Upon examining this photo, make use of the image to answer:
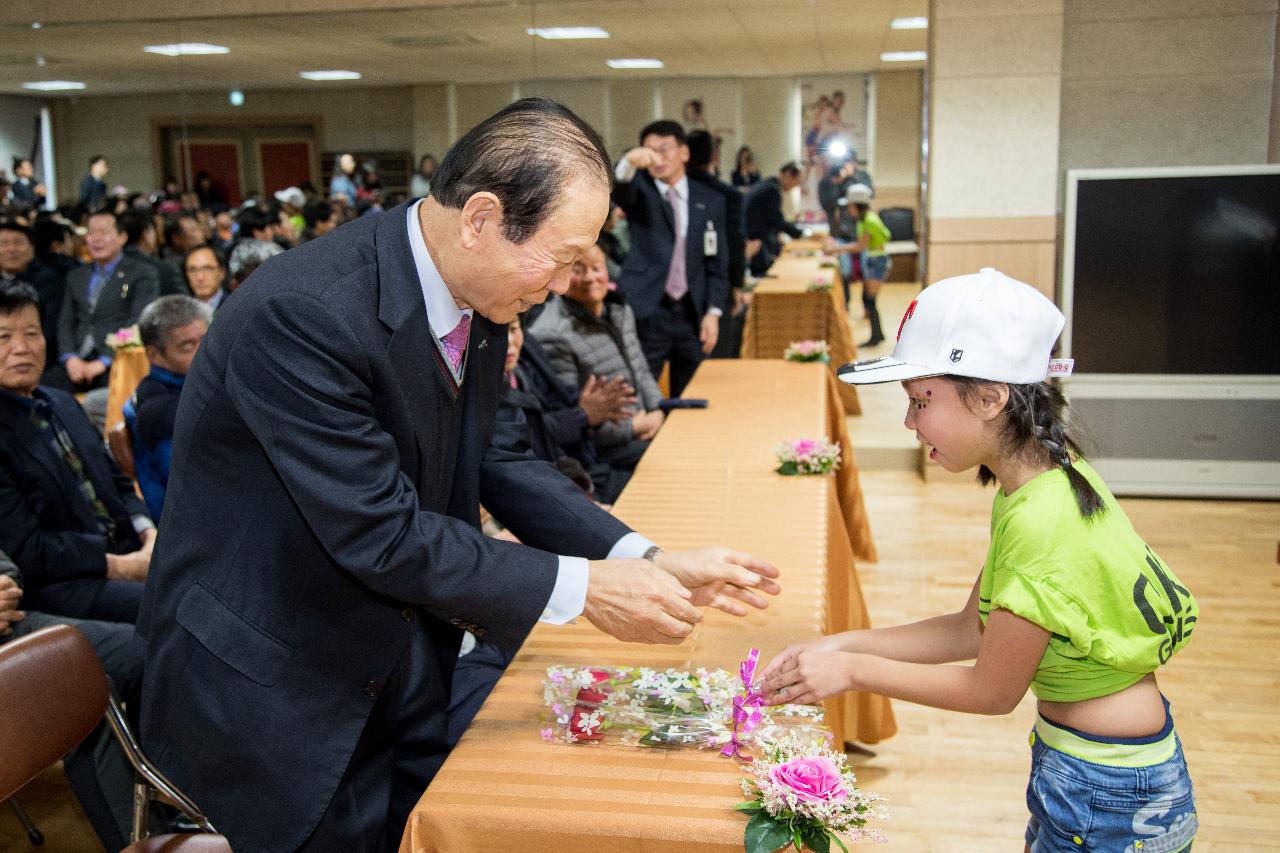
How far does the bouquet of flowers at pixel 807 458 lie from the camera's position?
10.4 feet

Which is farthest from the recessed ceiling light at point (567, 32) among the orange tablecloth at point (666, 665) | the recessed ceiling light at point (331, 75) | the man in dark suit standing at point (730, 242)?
the orange tablecloth at point (666, 665)

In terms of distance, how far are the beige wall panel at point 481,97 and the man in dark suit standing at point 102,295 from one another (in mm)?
2227

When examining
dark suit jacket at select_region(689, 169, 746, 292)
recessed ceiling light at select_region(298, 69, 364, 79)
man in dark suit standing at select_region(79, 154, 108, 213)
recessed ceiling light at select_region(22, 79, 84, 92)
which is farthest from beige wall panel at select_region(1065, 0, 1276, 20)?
recessed ceiling light at select_region(22, 79, 84, 92)

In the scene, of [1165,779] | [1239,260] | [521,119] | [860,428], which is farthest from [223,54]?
[1165,779]

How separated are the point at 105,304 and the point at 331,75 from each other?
2174mm

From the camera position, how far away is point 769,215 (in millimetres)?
9289

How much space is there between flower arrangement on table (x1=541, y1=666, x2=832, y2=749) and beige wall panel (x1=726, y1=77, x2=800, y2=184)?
21.9ft

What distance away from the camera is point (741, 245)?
23.4ft

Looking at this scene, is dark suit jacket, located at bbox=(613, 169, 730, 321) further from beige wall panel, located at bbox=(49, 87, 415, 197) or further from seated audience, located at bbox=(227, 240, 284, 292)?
beige wall panel, located at bbox=(49, 87, 415, 197)

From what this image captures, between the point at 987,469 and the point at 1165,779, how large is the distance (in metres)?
0.51

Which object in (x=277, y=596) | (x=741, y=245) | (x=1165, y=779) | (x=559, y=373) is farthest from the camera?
(x=741, y=245)

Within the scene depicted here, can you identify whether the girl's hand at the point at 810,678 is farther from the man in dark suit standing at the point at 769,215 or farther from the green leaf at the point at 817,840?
the man in dark suit standing at the point at 769,215

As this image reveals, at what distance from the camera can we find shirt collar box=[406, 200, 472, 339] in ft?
5.20

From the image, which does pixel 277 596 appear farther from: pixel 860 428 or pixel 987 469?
pixel 860 428
